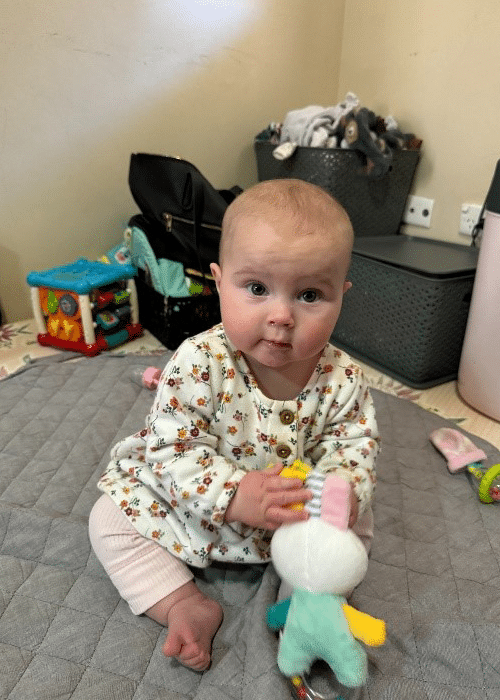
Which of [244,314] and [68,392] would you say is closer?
[244,314]

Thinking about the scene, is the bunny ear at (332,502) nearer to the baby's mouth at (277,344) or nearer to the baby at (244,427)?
the baby at (244,427)

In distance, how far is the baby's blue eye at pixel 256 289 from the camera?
0.56m

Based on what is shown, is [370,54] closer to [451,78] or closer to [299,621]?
[451,78]

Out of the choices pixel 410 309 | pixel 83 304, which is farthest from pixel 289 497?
pixel 83 304

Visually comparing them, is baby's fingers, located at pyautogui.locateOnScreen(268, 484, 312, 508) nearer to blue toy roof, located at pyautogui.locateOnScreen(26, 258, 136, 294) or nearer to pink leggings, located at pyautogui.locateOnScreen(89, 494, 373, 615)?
pink leggings, located at pyautogui.locateOnScreen(89, 494, 373, 615)

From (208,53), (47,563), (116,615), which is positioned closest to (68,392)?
(47,563)

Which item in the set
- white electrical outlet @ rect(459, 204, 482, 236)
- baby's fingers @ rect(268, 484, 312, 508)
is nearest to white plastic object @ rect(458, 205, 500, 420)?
white electrical outlet @ rect(459, 204, 482, 236)

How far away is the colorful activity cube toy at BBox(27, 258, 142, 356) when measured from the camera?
1309mm

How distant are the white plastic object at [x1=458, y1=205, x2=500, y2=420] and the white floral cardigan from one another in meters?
0.53

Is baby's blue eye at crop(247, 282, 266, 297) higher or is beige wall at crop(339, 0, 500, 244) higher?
beige wall at crop(339, 0, 500, 244)

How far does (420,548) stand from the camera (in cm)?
78

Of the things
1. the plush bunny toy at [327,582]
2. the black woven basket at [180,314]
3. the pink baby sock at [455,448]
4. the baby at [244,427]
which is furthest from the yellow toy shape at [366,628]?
the black woven basket at [180,314]

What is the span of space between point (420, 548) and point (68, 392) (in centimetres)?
80

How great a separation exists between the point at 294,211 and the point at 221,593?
1.70 feet
